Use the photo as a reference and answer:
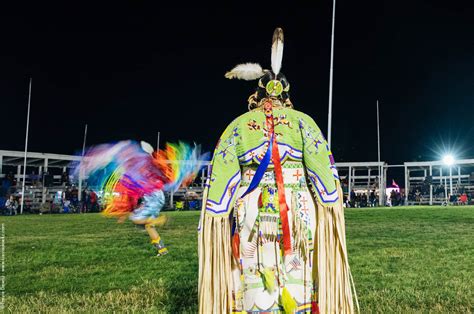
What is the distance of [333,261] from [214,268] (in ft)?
2.65

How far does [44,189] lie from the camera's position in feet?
102

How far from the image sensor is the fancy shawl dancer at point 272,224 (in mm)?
2873

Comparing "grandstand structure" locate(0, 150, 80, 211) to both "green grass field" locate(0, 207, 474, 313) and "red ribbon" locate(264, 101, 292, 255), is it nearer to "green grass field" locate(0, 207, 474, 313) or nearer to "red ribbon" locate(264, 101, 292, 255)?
"green grass field" locate(0, 207, 474, 313)

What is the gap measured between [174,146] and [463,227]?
347 inches

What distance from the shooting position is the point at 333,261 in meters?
2.97

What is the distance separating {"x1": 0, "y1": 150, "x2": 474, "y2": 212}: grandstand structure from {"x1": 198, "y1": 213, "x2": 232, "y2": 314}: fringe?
28.3 metres

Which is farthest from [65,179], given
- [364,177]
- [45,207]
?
[364,177]

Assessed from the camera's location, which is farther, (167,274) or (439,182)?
(439,182)

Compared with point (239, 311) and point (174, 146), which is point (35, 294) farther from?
point (174, 146)

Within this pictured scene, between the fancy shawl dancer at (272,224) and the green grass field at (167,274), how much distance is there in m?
1.72

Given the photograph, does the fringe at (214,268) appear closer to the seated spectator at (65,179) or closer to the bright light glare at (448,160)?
the seated spectator at (65,179)

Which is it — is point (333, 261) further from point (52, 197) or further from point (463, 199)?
point (463, 199)

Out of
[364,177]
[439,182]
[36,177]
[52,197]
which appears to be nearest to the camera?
[36,177]

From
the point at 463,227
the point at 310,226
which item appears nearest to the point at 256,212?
the point at 310,226
